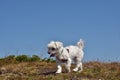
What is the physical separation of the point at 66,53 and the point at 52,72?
4.31 feet

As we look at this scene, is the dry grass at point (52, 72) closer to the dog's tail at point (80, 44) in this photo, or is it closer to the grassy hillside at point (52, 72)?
the grassy hillside at point (52, 72)

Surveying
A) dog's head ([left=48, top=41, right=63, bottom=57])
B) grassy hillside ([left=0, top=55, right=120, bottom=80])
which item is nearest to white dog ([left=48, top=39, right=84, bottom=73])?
dog's head ([left=48, top=41, right=63, bottom=57])

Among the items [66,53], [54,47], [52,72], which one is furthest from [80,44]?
[54,47]

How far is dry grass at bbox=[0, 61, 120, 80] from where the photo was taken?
669 inches

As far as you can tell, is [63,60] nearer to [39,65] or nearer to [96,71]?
[96,71]

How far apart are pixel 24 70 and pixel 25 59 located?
5688 mm

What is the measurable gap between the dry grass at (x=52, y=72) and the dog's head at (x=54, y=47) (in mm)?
812

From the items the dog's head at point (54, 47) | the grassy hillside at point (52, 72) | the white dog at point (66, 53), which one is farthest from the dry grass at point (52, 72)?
the dog's head at point (54, 47)

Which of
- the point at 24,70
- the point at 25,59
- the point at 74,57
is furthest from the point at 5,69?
the point at 25,59

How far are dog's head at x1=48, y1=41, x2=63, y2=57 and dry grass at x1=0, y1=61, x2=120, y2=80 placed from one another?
0.81m

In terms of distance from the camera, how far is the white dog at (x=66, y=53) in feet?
56.2

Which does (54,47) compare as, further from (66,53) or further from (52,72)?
(52,72)

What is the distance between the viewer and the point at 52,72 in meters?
18.6

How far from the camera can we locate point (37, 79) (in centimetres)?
1658
